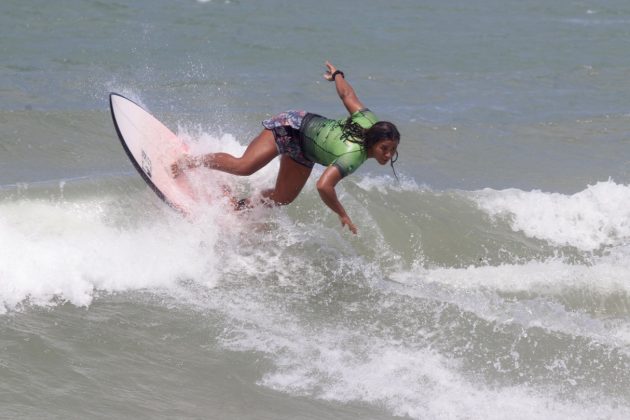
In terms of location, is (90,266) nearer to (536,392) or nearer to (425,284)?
(425,284)

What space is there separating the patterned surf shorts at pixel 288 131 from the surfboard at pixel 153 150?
3.25 feet

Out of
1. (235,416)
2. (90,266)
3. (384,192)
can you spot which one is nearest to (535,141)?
(384,192)

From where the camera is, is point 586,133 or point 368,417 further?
point 586,133

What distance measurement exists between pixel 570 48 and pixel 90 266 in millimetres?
12654

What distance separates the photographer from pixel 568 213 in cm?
940

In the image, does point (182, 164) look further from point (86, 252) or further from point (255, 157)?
point (86, 252)

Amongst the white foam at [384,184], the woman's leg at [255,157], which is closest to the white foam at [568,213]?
the white foam at [384,184]

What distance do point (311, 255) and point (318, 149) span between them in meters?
1.16

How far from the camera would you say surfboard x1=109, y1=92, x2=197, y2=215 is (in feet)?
24.6

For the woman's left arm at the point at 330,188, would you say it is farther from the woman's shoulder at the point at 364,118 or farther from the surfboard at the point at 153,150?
the surfboard at the point at 153,150

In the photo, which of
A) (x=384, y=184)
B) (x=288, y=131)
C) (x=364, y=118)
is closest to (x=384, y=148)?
(x=364, y=118)

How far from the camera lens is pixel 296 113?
700 cm

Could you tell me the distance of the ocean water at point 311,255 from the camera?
5578 millimetres

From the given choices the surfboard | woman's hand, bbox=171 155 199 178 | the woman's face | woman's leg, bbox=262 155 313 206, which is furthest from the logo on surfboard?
the woman's face
